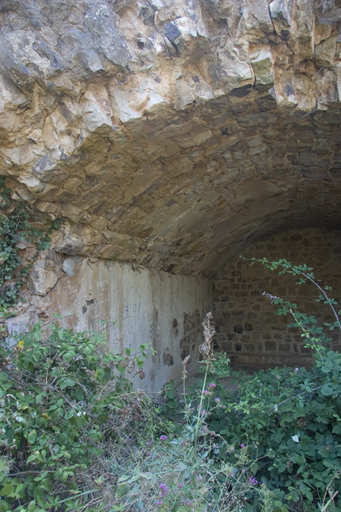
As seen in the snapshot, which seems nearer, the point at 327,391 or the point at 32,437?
the point at 32,437

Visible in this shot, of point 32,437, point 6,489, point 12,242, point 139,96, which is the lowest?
point 6,489

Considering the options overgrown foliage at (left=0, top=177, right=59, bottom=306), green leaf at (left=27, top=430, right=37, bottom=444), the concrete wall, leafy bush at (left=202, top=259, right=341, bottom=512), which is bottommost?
leafy bush at (left=202, top=259, right=341, bottom=512)

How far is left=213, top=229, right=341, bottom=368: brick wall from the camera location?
275 inches

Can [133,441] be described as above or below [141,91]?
below

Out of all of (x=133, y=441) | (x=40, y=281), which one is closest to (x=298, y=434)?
(x=133, y=441)

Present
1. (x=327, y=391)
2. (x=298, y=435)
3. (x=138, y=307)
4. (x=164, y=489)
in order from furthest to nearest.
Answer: (x=138, y=307) → (x=298, y=435) → (x=327, y=391) → (x=164, y=489)

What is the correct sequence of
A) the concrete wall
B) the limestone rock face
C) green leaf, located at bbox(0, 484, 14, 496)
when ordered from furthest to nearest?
1. the concrete wall
2. the limestone rock face
3. green leaf, located at bbox(0, 484, 14, 496)

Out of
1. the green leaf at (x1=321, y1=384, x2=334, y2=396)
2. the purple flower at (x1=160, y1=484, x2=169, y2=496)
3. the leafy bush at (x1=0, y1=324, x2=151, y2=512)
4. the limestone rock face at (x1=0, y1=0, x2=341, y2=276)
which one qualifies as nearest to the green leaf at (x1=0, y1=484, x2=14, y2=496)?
the leafy bush at (x1=0, y1=324, x2=151, y2=512)

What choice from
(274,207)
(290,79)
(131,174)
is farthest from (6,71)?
(274,207)

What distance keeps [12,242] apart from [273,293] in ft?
18.3

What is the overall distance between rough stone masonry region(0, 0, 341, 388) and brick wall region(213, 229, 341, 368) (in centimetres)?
402

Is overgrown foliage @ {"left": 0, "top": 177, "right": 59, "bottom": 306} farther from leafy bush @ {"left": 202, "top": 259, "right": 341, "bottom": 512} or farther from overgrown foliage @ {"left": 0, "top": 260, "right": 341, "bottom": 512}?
leafy bush @ {"left": 202, "top": 259, "right": 341, "bottom": 512}

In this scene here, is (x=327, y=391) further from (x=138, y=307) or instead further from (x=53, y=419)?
(x=138, y=307)

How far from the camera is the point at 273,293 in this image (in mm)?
7281
